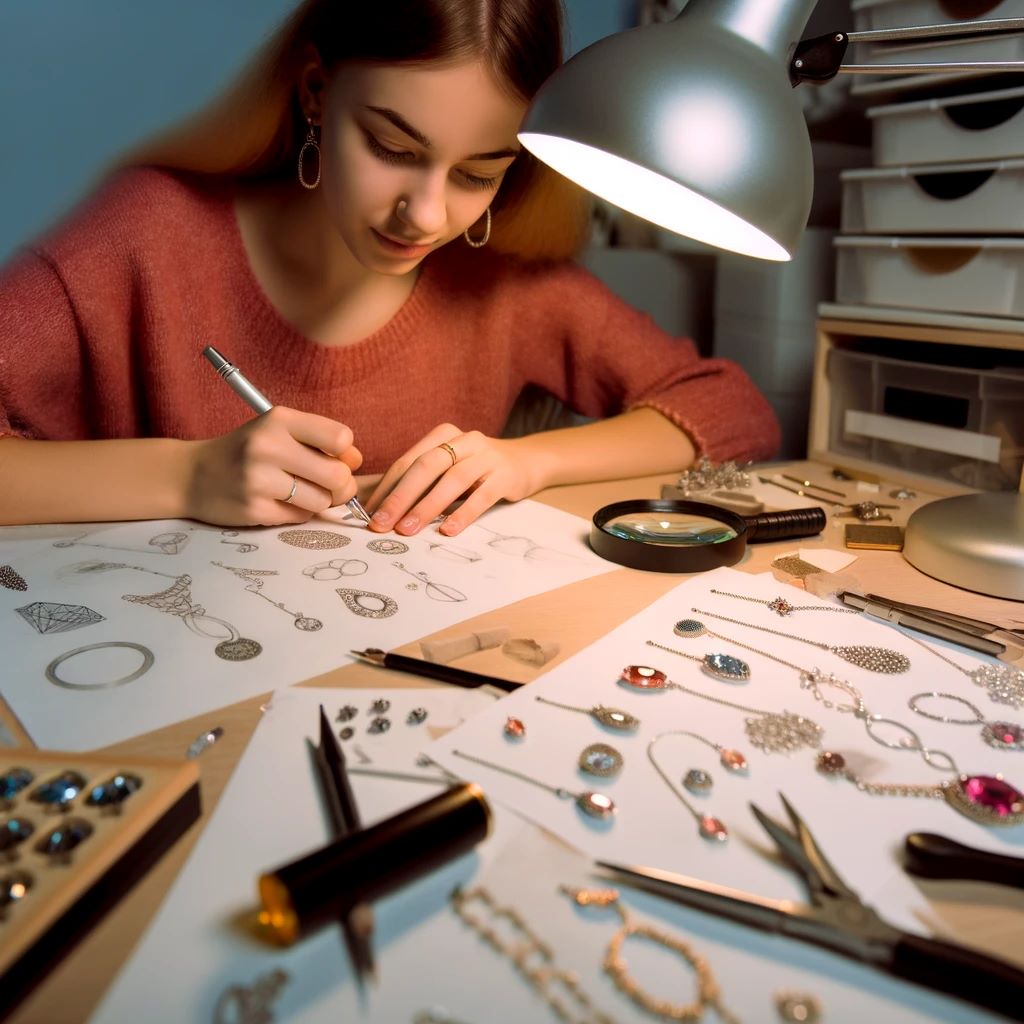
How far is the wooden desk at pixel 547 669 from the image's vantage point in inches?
11.8

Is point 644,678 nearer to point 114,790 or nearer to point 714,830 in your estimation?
point 714,830

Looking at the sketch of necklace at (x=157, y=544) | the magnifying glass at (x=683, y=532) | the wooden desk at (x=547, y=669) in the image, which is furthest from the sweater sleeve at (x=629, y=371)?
the sketch of necklace at (x=157, y=544)

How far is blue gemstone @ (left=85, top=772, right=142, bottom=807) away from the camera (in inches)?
13.4

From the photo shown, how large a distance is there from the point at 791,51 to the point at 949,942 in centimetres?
48

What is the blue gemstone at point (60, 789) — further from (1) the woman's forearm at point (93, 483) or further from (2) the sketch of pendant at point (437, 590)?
(1) the woman's forearm at point (93, 483)

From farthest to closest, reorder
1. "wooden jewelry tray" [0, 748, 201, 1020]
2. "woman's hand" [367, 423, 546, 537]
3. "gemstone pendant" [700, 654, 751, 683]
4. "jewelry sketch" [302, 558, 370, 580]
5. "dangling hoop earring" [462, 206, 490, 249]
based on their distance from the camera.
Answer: "dangling hoop earring" [462, 206, 490, 249]
"woman's hand" [367, 423, 546, 537]
"jewelry sketch" [302, 558, 370, 580]
"gemstone pendant" [700, 654, 751, 683]
"wooden jewelry tray" [0, 748, 201, 1020]

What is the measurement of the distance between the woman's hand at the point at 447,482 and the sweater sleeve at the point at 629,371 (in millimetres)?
275

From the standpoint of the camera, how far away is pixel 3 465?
2.36 ft

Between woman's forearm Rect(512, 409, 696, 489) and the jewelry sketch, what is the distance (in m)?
0.24

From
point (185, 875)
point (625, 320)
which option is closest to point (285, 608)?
point (185, 875)

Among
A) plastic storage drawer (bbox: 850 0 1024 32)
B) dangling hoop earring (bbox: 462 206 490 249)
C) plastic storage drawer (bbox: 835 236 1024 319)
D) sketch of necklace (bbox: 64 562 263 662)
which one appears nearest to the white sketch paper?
sketch of necklace (bbox: 64 562 263 662)

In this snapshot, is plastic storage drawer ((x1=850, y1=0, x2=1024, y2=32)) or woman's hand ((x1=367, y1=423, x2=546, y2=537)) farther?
plastic storage drawer ((x1=850, y1=0, x2=1024, y2=32))

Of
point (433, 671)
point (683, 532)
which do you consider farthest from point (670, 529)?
point (433, 671)

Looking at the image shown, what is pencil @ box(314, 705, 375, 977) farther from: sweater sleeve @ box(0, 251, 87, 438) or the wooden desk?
sweater sleeve @ box(0, 251, 87, 438)
